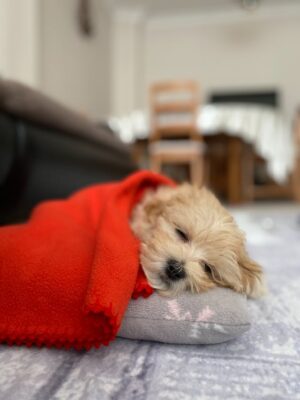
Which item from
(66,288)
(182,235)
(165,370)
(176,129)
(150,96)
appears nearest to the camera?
(165,370)

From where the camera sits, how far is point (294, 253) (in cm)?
207

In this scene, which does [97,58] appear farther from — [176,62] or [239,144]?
[239,144]

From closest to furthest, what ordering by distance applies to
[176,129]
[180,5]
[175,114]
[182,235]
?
[182,235] < [176,129] < [175,114] < [180,5]

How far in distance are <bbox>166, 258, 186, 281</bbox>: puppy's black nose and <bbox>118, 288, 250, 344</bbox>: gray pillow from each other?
0.31 ft

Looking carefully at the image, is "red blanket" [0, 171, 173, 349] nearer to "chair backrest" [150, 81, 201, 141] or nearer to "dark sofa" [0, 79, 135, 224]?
"dark sofa" [0, 79, 135, 224]

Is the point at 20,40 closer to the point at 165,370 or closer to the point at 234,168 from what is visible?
the point at 234,168

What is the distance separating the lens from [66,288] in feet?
2.98

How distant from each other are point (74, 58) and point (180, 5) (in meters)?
3.42

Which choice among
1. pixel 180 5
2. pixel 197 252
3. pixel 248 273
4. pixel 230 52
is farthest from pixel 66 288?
pixel 230 52

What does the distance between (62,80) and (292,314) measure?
509cm

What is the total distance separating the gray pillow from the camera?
0.91 meters

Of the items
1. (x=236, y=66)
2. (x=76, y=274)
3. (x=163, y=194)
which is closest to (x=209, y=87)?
(x=236, y=66)

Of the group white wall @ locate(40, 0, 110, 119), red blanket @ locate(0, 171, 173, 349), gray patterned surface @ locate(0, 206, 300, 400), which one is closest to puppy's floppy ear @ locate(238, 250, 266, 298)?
gray patterned surface @ locate(0, 206, 300, 400)

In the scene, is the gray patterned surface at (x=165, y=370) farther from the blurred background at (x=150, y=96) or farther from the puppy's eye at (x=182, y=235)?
the blurred background at (x=150, y=96)
